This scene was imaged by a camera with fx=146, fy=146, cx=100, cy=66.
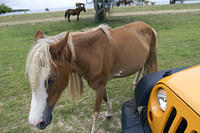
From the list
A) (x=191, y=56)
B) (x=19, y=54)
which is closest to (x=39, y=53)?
(x=191, y=56)

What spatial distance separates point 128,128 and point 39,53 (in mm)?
1025

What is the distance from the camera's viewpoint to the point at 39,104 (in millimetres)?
1251

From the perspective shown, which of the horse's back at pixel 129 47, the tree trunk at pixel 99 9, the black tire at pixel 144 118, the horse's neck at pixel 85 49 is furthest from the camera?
the tree trunk at pixel 99 9

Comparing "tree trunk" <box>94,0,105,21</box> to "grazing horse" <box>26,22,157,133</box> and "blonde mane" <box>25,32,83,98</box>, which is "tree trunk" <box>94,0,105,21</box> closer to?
"grazing horse" <box>26,22,157,133</box>

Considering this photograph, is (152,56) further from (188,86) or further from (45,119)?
(45,119)

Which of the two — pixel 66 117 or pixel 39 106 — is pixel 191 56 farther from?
pixel 39 106

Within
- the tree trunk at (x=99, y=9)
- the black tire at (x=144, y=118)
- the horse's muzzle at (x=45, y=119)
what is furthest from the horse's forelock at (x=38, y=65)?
the tree trunk at (x=99, y=9)

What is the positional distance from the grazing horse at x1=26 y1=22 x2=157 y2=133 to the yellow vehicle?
66cm

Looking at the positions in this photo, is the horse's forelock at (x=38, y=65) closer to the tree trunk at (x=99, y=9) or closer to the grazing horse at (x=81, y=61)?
the grazing horse at (x=81, y=61)

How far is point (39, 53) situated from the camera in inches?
49.1

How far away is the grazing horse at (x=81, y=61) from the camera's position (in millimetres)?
1238

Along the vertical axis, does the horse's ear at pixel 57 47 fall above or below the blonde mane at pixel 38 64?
above

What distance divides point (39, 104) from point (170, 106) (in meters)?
1.04

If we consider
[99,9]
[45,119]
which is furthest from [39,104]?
[99,9]
